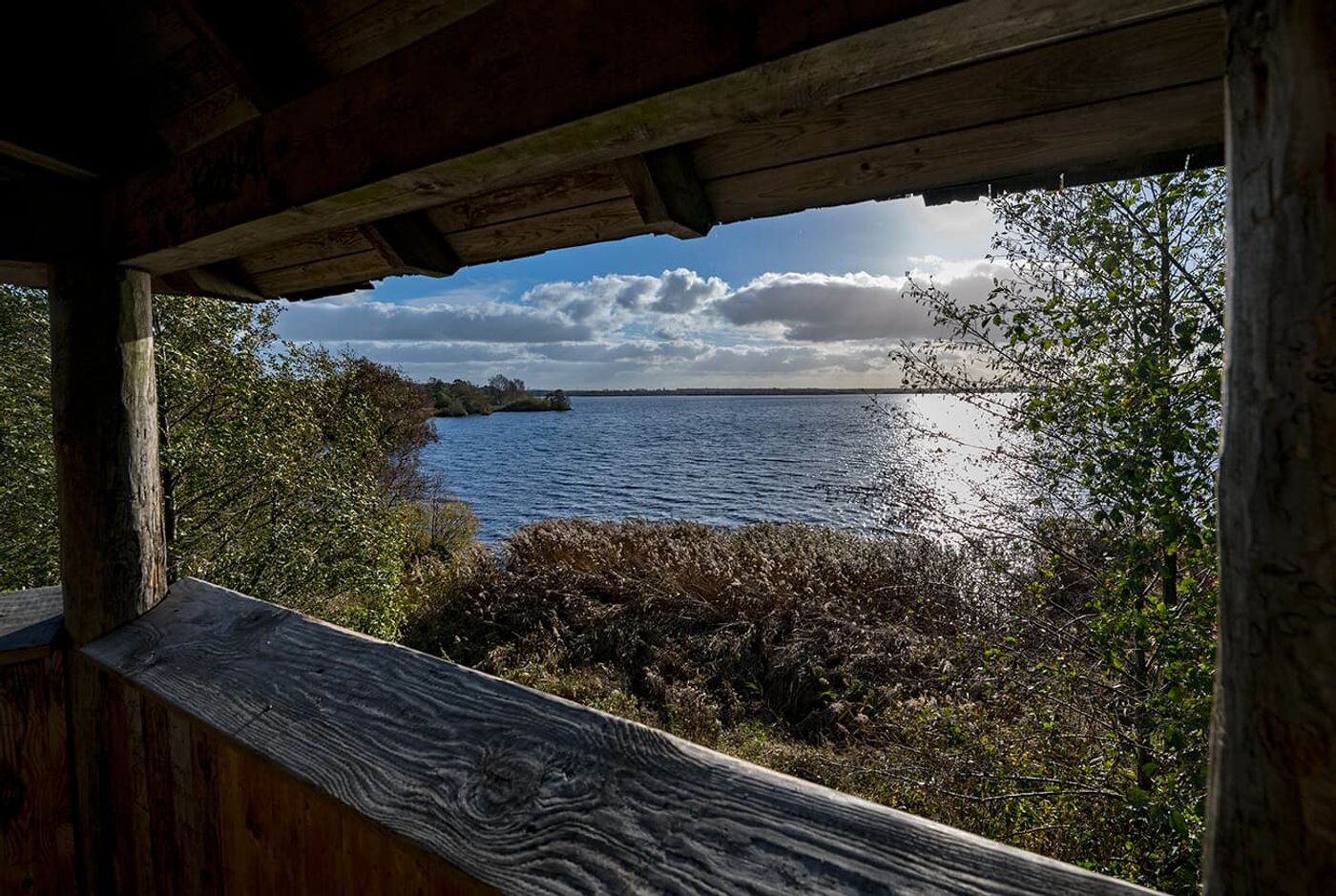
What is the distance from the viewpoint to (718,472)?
20.9 meters

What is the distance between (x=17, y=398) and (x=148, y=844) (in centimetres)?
539

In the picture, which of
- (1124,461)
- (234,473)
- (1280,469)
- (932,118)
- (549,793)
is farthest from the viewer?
(234,473)

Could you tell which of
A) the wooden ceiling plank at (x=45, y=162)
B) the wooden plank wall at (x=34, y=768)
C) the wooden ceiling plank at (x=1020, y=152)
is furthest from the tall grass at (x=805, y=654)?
the wooden ceiling plank at (x=45, y=162)

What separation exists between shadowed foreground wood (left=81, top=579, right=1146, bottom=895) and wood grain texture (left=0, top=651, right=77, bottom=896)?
2.19 ft

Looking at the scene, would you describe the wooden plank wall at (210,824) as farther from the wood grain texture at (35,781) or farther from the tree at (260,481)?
the tree at (260,481)

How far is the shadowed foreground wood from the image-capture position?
68cm

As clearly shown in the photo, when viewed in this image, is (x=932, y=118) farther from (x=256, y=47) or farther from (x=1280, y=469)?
(x=256, y=47)

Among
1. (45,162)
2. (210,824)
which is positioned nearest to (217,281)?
(45,162)

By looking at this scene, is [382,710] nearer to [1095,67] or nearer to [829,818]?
[829,818]

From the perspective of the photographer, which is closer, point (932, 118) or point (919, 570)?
point (932, 118)

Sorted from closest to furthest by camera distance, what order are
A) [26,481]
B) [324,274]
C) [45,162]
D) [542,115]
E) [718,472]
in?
[542,115] < [45,162] < [324,274] < [26,481] < [718,472]

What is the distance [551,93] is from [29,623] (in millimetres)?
2022

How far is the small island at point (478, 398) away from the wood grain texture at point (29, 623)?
16979 millimetres

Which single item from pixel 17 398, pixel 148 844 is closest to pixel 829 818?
pixel 148 844
